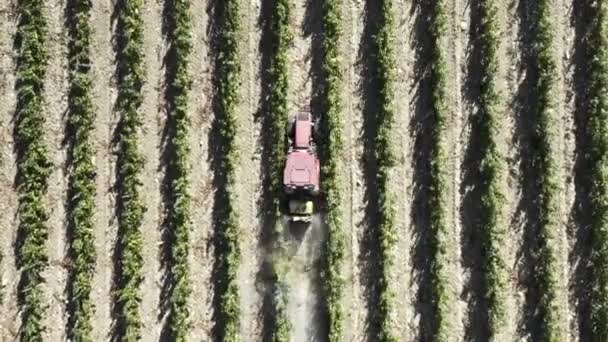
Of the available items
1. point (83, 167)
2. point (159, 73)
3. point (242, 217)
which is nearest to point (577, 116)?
point (242, 217)

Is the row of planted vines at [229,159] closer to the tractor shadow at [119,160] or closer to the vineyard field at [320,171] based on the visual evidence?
the vineyard field at [320,171]

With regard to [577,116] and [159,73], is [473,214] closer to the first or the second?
[577,116]

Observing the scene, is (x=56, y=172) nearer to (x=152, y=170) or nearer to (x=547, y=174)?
(x=152, y=170)

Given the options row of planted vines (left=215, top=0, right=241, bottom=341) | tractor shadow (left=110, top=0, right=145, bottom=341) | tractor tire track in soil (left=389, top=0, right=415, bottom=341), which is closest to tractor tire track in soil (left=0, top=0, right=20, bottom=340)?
tractor shadow (left=110, top=0, right=145, bottom=341)

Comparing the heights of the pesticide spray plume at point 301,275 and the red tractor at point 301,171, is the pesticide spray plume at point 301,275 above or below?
below

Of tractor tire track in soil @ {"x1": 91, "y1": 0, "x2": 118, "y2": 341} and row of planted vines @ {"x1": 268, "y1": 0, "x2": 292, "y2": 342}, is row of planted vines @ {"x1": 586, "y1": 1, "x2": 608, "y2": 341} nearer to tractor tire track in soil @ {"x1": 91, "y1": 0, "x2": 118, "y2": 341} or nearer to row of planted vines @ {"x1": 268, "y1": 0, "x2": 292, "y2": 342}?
row of planted vines @ {"x1": 268, "y1": 0, "x2": 292, "y2": 342}

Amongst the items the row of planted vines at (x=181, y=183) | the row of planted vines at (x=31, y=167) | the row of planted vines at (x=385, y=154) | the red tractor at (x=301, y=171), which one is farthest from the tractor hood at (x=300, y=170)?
the row of planted vines at (x=31, y=167)

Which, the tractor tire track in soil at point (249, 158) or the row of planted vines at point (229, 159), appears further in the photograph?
the tractor tire track in soil at point (249, 158)
